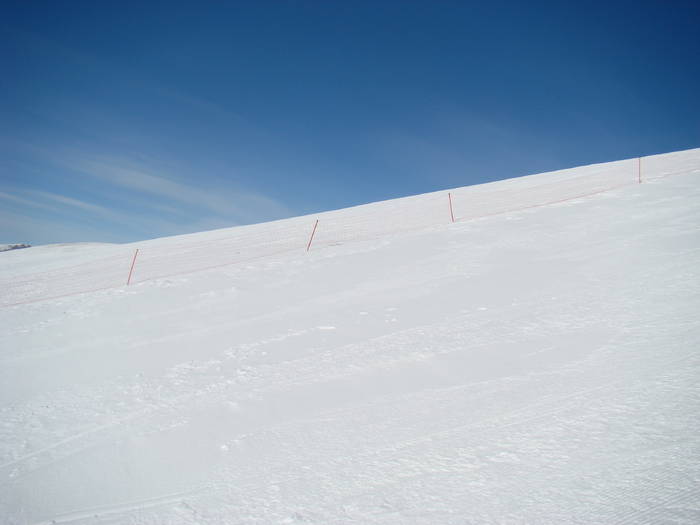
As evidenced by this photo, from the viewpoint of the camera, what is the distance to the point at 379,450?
330cm

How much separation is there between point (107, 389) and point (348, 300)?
3.62 metres

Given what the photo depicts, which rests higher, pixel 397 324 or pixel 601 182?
pixel 601 182

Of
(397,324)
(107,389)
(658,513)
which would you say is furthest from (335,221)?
(658,513)

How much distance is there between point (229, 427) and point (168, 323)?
163 inches

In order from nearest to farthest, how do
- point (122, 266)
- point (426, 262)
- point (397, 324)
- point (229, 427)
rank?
point (229, 427) < point (397, 324) < point (426, 262) < point (122, 266)

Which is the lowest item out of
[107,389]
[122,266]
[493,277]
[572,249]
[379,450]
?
[379,450]

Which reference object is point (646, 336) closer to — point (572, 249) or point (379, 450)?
point (379, 450)

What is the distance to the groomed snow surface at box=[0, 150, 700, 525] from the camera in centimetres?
279

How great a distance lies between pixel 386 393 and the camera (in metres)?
4.16

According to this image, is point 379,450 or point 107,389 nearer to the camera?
point 379,450

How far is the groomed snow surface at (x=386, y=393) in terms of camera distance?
2.79m

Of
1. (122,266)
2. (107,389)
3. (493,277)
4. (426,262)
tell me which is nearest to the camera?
(107,389)

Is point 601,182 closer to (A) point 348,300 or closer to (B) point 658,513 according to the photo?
(A) point 348,300

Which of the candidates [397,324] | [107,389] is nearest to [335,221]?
[397,324]
